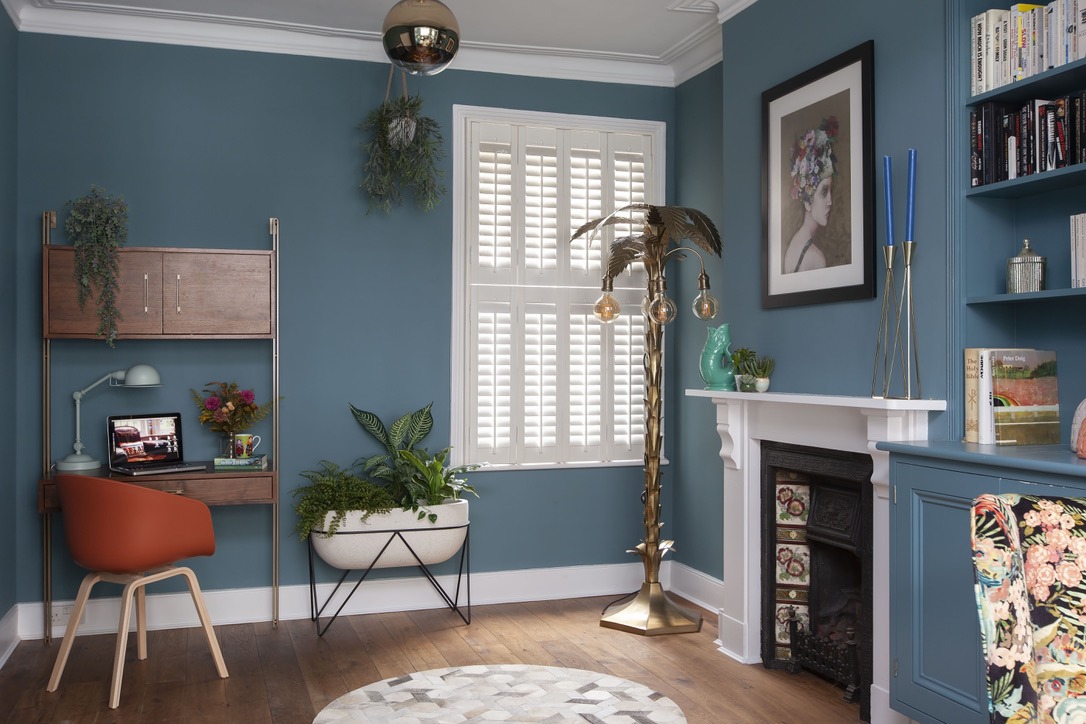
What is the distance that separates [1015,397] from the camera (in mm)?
2734

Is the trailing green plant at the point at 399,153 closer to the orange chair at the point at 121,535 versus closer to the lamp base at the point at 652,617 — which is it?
the orange chair at the point at 121,535

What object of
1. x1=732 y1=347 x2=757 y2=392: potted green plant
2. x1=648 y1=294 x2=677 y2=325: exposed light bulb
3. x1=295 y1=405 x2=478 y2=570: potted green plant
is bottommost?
x1=295 y1=405 x2=478 y2=570: potted green plant

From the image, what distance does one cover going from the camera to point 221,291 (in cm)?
425

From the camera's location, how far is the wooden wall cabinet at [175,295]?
161 inches

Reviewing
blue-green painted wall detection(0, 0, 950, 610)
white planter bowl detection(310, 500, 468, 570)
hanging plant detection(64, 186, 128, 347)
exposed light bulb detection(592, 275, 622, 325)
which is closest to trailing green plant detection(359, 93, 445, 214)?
blue-green painted wall detection(0, 0, 950, 610)

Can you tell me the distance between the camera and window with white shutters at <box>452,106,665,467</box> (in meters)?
4.92

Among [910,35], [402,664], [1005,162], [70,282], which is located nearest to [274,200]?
[70,282]

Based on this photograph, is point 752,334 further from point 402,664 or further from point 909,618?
point 402,664

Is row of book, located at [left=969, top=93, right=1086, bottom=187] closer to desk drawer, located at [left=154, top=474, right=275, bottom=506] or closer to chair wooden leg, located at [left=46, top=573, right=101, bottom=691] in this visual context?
desk drawer, located at [left=154, top=474, right=275, bottom=506]

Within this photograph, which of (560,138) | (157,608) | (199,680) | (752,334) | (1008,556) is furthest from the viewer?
(560,138)

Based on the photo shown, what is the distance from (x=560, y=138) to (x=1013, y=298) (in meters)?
2.90

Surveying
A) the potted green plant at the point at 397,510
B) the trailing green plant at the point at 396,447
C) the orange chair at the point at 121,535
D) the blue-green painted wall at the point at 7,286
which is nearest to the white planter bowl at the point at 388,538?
the potted green plant at the point at 397,510

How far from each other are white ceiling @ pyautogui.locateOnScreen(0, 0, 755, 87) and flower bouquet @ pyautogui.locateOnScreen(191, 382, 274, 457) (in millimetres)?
1731

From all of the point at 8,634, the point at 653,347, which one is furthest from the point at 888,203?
the point at 8,634
